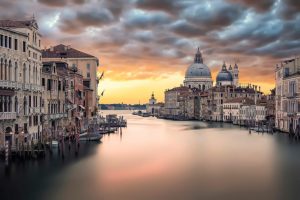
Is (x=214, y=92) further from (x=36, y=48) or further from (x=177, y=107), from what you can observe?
(x=36, y=48)

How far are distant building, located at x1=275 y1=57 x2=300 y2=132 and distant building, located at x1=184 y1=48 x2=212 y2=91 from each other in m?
91.4

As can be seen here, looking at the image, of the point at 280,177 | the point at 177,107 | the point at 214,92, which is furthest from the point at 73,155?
the point at 177,107

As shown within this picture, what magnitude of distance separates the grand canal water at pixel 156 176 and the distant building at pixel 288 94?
1340 centimetres

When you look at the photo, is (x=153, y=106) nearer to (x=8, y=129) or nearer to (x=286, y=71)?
(x=286, y=71)

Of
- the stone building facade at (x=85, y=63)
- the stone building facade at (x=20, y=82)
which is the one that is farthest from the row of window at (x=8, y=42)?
the stone building facade at (x=85, y=63)

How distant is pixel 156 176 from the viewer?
21.1 metres

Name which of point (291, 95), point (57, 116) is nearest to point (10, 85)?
point (57, 116)

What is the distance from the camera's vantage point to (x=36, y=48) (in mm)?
28328

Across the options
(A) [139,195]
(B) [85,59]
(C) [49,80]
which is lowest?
(A) [139,195]

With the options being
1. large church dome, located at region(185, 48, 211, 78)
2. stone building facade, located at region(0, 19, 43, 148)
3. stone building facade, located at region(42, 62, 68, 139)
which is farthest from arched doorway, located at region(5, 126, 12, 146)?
large church dome, located at region(185, 48, 211, 78)

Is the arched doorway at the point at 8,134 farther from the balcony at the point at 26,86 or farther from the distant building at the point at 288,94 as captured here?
the distant building at the point at 288,94

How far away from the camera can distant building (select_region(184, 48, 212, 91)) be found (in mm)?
142750

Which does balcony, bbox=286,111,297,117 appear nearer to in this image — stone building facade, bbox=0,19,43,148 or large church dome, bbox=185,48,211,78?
stone building facade, bbox=0,19,43,148

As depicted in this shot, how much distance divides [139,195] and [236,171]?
7.09 m
